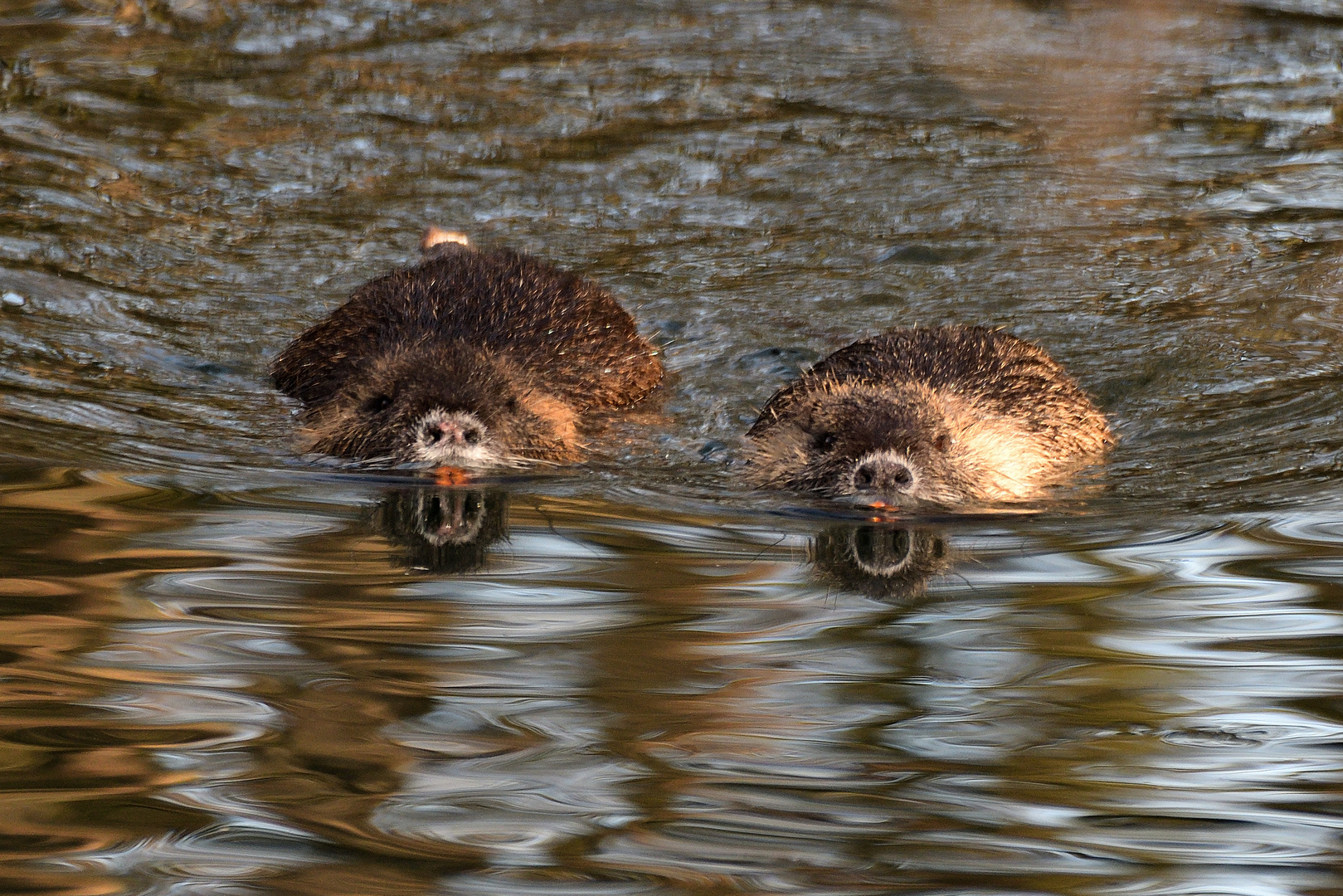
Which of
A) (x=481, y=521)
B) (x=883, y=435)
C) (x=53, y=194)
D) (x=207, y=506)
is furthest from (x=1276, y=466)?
(x=53, y=194)

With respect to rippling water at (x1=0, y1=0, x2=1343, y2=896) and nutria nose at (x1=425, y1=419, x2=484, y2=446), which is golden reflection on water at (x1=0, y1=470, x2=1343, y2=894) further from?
nutria nose at (x1=425, y1=419, x2=484, y2=446)

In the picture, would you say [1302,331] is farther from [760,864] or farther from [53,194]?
[53,194]

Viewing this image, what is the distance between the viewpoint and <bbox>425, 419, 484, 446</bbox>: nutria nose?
6.11m

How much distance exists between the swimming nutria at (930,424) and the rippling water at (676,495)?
208 millimetres

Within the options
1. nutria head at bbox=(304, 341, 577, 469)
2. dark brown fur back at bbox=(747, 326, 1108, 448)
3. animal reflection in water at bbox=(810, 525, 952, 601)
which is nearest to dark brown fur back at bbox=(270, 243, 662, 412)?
nutria head at bbox=(304, 341, 577, 469)

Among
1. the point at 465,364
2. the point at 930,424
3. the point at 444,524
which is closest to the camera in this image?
the point at 444,524

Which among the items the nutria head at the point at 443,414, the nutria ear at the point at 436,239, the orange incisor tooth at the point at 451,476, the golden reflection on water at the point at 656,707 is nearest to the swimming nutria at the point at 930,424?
the golden reflection on water at the point at 656,707

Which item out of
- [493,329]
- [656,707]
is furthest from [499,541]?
[493,329]

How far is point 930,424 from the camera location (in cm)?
593

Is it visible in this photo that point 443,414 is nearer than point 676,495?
No

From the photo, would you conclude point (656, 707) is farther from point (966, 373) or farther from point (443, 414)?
point (966, 373)

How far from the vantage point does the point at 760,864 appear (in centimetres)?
307

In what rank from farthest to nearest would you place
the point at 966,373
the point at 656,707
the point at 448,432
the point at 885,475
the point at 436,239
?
1. the point at 436,239
2. the point at 966,373
3. the point at 448,432
4. the point at 885,475
5. the point at 656,707

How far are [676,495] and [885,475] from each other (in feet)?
2.48
